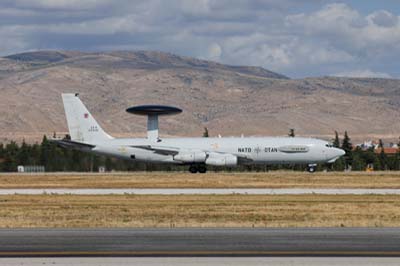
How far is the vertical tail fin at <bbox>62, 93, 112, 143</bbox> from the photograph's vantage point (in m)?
86.4

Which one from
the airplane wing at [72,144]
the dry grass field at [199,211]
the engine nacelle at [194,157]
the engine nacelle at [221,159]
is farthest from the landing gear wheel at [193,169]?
the dry grass field at [199,211]

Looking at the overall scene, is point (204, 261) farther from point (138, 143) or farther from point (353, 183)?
point (138, 143)

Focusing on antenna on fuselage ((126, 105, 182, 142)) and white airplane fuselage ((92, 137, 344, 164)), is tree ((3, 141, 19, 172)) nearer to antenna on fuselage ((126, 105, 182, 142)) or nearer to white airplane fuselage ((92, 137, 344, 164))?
antenna on fuselage ((126, 105, 182, 142))

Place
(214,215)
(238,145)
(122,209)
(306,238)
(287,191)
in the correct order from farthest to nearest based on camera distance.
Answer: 1. (238,145)
2. (287,191)
3. (122,209)
4. (214,215)
5. (306,238)

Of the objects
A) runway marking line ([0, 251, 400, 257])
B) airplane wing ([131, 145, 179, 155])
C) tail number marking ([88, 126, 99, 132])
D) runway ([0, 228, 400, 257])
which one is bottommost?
runway marking line ([0, 251, 400, 257])

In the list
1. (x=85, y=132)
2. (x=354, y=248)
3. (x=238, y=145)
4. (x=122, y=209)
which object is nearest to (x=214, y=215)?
(x=122, y=209)

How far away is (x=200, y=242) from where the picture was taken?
23.7 m

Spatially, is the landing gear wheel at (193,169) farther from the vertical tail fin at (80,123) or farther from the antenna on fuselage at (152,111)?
the vertical tail fin at (80,123)

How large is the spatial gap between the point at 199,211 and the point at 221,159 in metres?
Result: 46.4

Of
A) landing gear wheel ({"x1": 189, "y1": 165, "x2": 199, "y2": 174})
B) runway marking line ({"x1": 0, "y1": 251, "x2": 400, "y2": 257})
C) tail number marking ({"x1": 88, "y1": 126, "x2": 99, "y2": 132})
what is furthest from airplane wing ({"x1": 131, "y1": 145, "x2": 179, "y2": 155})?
runway marking line ({"x1": 0, "y1": 251, "x2": 400, "y2": 257})

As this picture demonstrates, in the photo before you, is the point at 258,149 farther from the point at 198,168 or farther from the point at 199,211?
the point at 199,211

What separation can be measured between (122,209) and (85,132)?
50456 mm

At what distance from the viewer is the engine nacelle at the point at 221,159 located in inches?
3214

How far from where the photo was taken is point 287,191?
4972cm
